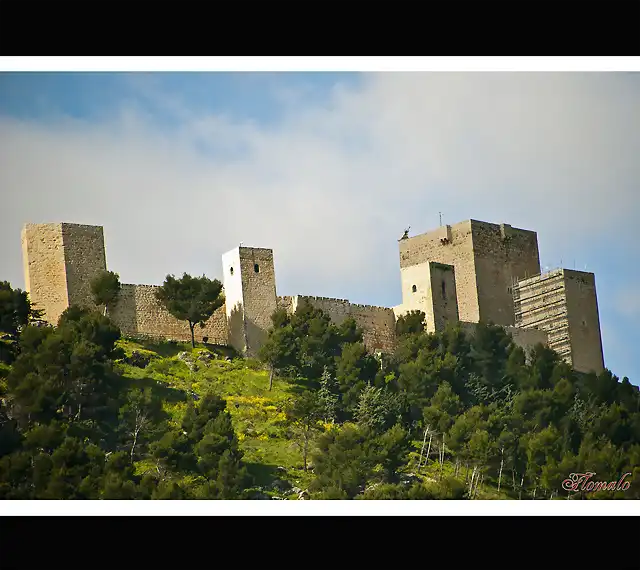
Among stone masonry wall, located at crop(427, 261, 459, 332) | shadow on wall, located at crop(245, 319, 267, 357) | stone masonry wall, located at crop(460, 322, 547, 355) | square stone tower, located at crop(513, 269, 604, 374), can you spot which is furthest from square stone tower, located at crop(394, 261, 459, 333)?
shadow on wall, located at crop(245, 319, 267, 357)

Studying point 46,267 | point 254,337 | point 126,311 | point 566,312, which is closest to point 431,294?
point 566,312

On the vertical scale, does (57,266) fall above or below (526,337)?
above

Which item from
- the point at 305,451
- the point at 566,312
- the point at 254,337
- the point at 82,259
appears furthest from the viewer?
the point at 566,312

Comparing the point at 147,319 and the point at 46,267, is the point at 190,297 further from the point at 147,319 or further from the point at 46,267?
the point at 46,267

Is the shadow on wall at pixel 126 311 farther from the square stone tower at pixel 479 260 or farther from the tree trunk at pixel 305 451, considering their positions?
the square stone tower at pixel 479 260

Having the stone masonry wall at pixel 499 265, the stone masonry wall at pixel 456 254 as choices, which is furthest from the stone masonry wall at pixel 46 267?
the stone masonry wall at pixel 499 265

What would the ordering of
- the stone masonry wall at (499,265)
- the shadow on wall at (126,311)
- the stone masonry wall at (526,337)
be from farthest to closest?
the stone masonry wall at (499,265) → the stone masonry wall at (526,337) → the shadow on wall at (126,311)

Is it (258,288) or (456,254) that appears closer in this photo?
(258,288)

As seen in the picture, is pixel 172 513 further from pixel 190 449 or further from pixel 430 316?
pixel 430 316
